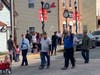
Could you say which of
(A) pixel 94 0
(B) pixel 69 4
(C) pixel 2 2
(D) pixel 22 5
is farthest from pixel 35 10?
(A) pixel 94 0

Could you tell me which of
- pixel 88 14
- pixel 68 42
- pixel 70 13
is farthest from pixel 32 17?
pixel 68 42

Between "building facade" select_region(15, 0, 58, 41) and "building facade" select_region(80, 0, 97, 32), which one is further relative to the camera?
"building facade" select_region(80, 0, 97, 32)

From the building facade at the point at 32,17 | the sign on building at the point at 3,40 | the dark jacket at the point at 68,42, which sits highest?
the building facade at the point at 32,17

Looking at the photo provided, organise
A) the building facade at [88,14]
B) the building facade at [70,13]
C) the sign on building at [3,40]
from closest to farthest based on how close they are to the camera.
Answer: the sign on building at [3,40] → the building facade at [70,13] → the building facade at [88,14]

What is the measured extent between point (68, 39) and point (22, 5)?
118 feet

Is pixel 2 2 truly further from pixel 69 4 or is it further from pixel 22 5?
pixel 69 4

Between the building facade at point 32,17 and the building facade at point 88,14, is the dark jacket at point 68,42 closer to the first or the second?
the building facade at point 32,17

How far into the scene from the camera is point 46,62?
2286 cm

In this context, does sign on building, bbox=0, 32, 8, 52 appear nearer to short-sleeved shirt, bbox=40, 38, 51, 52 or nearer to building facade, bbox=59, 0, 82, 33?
building facade, bbox=59, 0, 82, 33

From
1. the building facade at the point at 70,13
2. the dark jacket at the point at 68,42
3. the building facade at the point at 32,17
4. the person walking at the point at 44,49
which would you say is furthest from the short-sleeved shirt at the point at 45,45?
the building facade at the point at 32,17

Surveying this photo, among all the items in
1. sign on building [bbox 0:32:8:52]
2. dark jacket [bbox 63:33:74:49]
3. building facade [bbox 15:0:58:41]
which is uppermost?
building facade [bbox 15:0:58:41]

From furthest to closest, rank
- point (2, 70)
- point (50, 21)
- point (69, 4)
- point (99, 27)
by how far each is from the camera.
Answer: point (99, 27) < point (69, 4) < point (50, 21) < point (2, 70)

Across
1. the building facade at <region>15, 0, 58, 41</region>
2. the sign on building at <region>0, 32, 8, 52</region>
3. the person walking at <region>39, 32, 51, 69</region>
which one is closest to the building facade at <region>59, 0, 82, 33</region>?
the building facade at <region>15, 0, 58, 41</region>

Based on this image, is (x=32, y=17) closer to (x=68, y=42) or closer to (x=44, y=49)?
(x=44, y=49)
